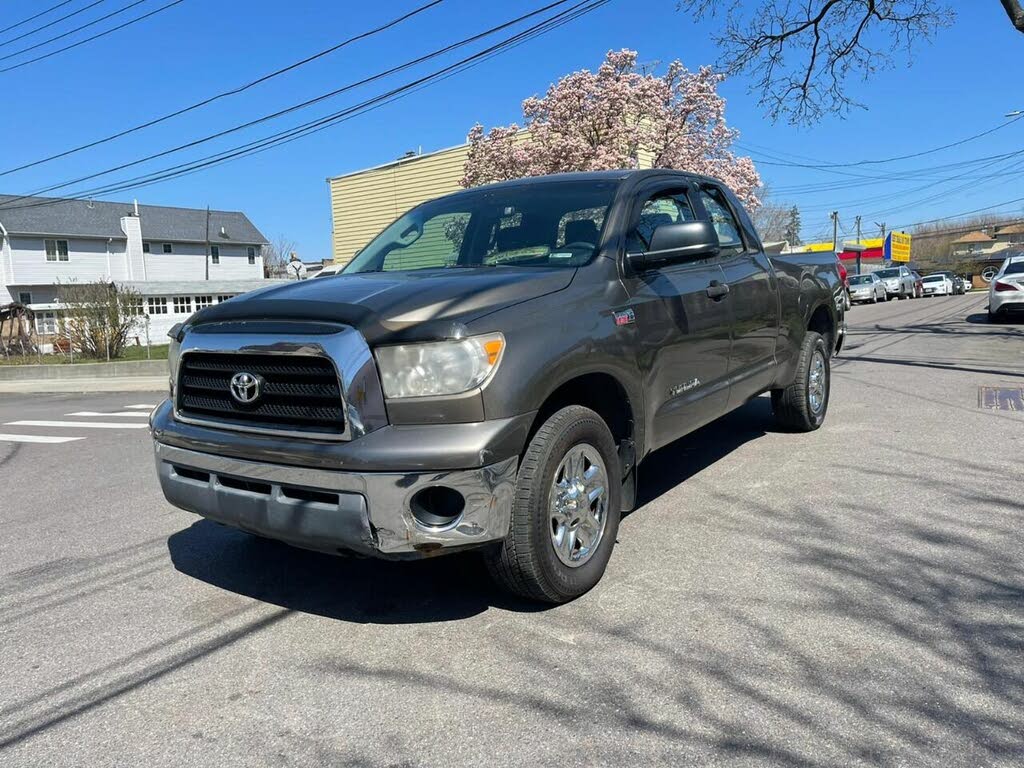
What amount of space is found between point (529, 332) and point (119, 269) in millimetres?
52178

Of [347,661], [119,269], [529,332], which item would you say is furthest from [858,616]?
[119,269]

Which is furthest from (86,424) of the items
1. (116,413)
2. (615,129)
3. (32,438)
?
(615,129)

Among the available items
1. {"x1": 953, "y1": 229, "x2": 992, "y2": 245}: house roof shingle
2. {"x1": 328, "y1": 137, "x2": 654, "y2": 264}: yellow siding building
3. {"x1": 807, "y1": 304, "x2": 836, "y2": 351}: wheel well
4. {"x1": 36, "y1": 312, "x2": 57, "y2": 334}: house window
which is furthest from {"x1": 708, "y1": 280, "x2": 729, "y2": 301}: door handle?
{"x1": 953, "y1": 229, "x2": 992, "y2": 245}: house roof shingle

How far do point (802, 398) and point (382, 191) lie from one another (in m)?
26.0

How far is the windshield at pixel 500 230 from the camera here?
4125mm

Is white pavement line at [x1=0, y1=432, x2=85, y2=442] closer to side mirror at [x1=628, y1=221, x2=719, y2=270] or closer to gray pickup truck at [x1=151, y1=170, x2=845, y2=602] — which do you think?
gray pickup truck at [x1=151, y1=170, x2=845, y2=602]

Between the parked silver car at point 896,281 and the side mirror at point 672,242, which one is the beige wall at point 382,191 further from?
the side mirror at point 672,242

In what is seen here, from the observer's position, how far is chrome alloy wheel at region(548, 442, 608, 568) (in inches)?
133

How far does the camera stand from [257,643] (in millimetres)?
3271

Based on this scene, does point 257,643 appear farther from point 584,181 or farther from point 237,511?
point 584,181

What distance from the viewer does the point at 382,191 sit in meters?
30.4

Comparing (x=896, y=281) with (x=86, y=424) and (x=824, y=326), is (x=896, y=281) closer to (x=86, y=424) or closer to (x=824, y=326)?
(x=824, y=326)

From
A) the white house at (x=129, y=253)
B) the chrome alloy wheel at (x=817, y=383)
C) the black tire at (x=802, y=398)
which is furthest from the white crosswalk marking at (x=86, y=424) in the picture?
the white house at (x=129, y=253)

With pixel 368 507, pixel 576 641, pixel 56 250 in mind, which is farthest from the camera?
pixel 56 250
